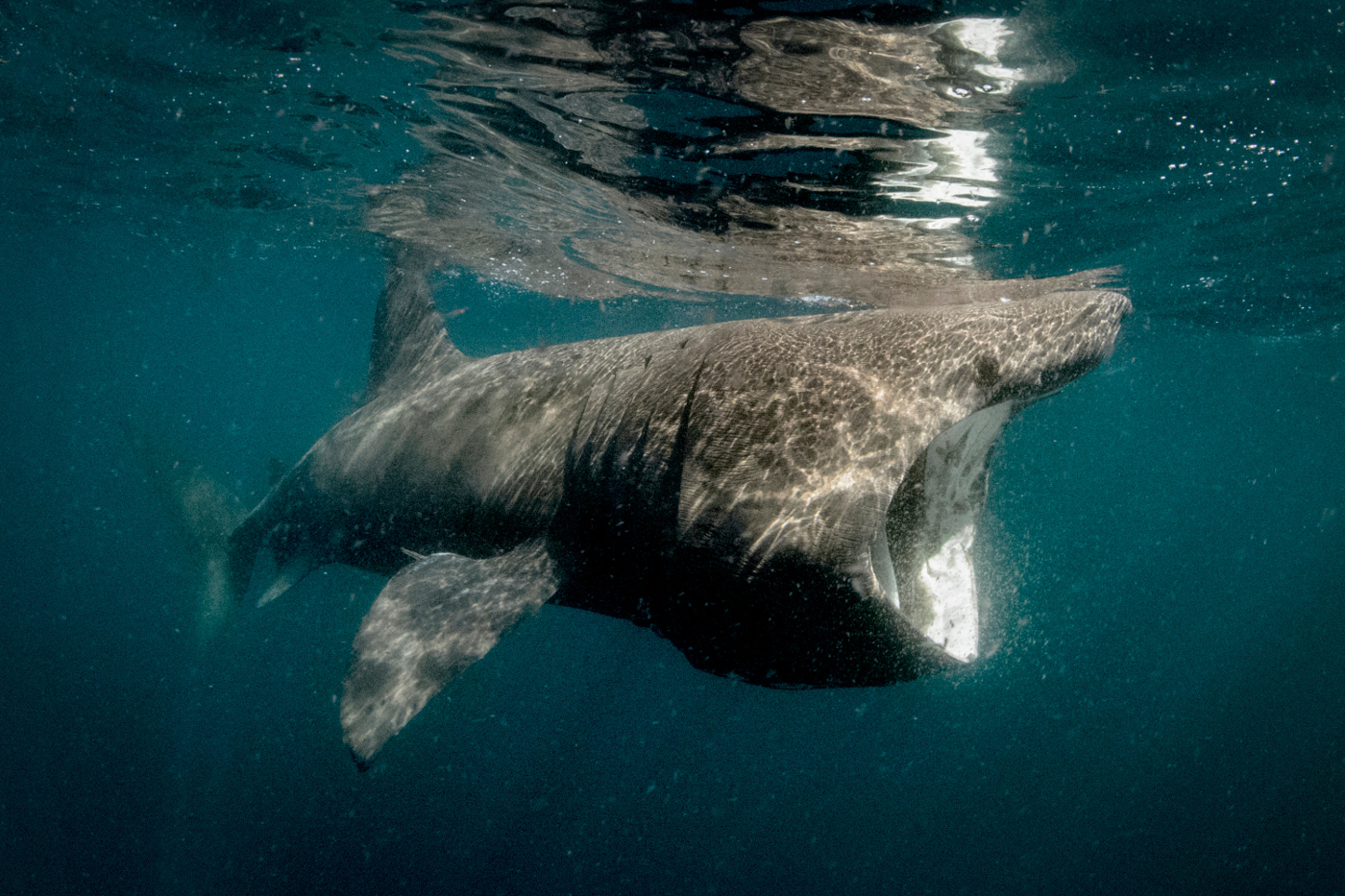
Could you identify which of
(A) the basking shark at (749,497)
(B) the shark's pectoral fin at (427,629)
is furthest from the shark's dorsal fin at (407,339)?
(B) the shark's pectoral fin at (427,629)

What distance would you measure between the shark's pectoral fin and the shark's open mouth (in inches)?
68.1

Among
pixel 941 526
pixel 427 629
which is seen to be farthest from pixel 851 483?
pixel 427 629

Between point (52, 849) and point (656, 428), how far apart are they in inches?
943

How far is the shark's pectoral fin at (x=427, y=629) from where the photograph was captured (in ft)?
8.96

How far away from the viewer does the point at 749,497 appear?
2.46 metres

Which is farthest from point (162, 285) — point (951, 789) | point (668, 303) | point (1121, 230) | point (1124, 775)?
point (1124, 775)

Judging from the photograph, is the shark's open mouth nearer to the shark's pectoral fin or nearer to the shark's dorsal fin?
the shark's pectoral fin

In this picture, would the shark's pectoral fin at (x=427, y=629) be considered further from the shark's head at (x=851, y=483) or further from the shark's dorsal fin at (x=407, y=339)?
the shark's dorsal fin at (x=407, y=339)

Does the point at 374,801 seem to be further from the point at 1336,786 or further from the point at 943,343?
the point at 1336,786

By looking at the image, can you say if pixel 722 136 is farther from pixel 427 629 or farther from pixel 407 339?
pixel 427 629

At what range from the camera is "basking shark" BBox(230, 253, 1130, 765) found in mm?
2381

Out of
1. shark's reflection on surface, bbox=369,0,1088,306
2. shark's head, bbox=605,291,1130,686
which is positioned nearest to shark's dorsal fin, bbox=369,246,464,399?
shark's reflection on surface, bbox=369,0,1088,306

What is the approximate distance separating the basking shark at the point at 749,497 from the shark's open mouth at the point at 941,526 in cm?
1

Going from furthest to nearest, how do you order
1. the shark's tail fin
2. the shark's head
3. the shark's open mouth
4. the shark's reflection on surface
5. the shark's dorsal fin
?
1. the shark's tail fin
2. the shark's dorsal fin
3. the shark's reflection on surface
4. the shark's open mouth
5. the shark's head
